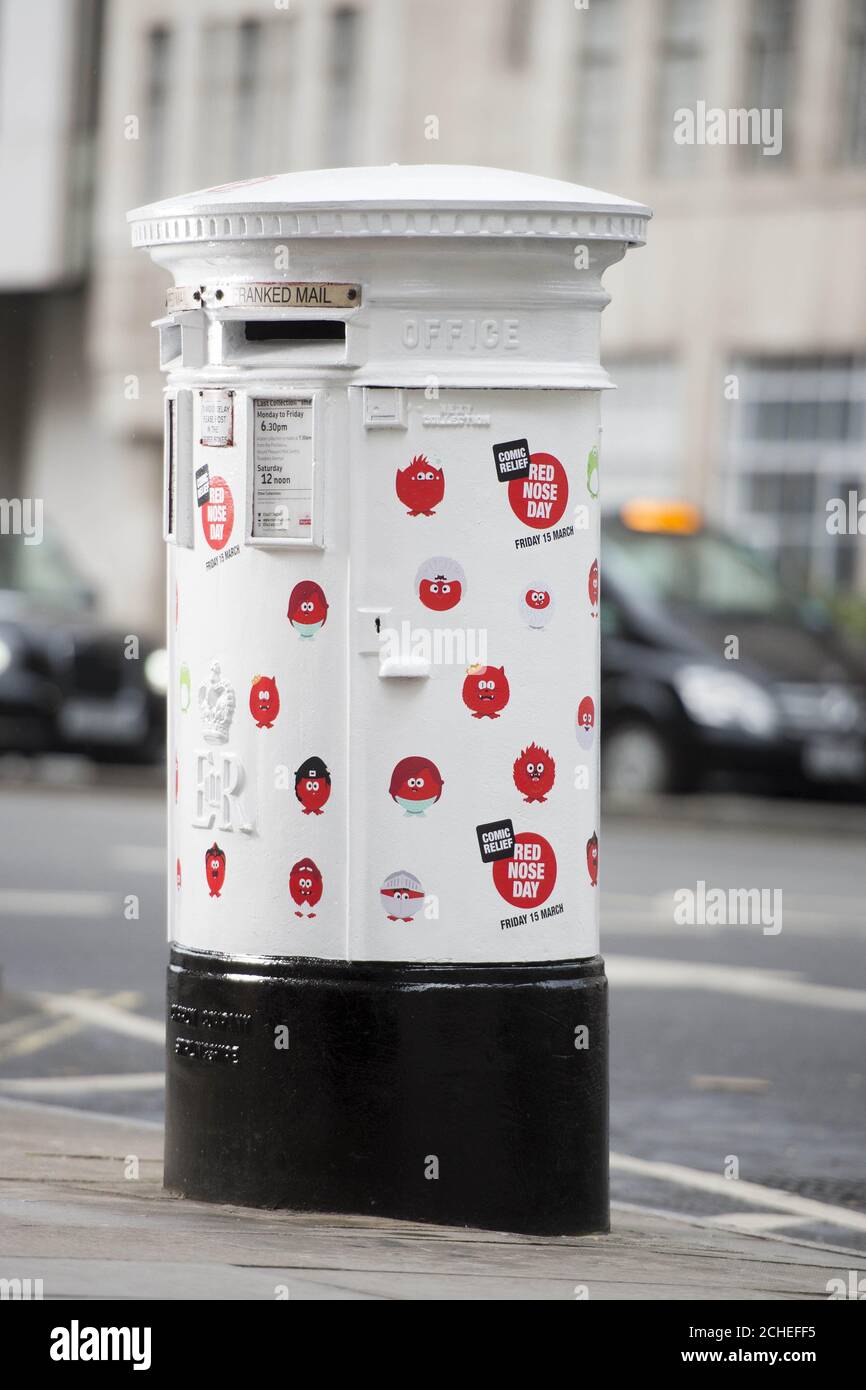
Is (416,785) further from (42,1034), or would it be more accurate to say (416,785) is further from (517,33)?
(517,33)

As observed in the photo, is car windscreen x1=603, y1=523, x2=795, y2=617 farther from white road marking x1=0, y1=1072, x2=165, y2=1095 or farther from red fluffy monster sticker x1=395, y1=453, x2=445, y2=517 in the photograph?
red fluffy monster sticker x1=395, y1=453, x2=445, y2=517

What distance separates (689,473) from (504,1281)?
80.2 feet

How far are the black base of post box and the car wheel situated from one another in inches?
523

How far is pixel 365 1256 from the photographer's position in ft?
17.7

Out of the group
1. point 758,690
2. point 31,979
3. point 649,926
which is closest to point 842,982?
point 649,926

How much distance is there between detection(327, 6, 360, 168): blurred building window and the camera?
A: 32.6m

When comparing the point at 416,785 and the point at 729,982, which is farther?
the point at 729,982

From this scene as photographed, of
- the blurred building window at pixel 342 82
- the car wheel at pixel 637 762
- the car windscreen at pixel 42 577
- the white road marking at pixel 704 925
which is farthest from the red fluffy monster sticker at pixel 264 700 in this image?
the blurred building window at pixel 342 82

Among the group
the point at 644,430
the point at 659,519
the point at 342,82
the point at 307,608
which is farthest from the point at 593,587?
the point at 342,82

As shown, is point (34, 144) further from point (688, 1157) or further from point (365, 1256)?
point (365, 1256)

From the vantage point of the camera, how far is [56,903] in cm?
1301

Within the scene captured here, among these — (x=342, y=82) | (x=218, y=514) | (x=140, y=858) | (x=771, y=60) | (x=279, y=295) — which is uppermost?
(x=342, y=82)

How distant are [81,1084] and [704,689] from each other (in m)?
11.1

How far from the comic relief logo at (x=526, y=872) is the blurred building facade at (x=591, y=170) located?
70.6 feet
